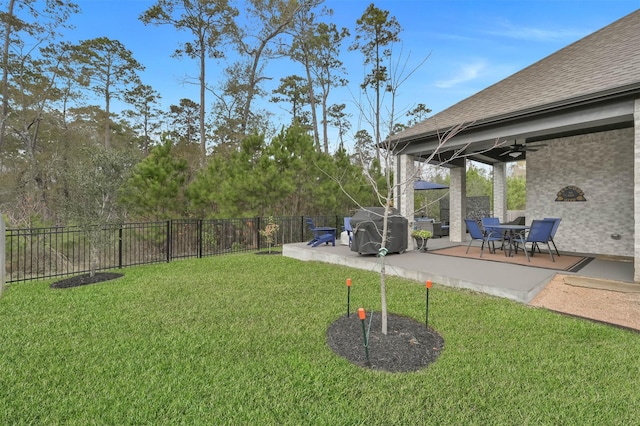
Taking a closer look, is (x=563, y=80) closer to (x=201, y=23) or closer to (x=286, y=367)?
(x=286, y=367)

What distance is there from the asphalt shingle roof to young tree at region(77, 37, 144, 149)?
663 inches

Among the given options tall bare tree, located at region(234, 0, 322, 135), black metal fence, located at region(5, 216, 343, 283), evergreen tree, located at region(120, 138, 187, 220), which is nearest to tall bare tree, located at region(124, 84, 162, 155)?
tall bare tree, located at region(234, 0, 322, 135)

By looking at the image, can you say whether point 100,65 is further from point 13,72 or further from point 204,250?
point 204,250

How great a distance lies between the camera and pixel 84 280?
5285mm

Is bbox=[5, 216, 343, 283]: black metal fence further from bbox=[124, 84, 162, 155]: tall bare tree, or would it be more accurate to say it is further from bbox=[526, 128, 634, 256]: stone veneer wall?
bbox=[124, 84, 162, 155]: tall bare tree

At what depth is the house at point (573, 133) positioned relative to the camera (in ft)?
15.5

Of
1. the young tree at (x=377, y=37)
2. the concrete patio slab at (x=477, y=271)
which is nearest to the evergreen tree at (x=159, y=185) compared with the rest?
the concrete patio slab at (x=477, y=271)

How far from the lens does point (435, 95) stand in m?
8.82

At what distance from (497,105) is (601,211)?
345 cm

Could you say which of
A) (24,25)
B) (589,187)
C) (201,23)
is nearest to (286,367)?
(589,187)

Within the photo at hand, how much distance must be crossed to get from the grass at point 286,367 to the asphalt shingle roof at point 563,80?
367cm

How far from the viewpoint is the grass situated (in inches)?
73.8

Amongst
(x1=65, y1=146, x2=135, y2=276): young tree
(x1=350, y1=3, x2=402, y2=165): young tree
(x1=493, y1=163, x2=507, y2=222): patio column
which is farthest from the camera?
(x1=350, y1=3, x2=402, y2=165): young tree

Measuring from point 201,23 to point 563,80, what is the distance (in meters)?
14.2
